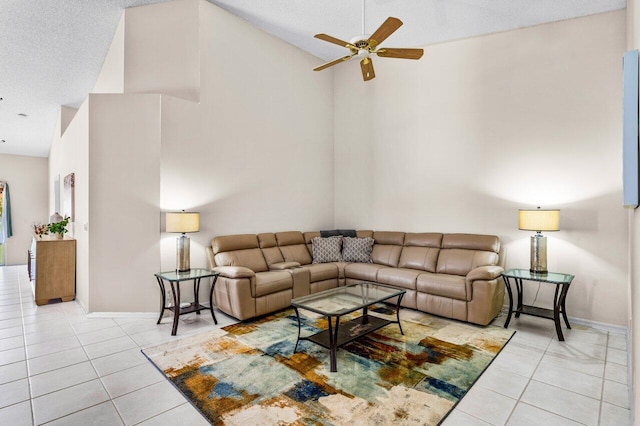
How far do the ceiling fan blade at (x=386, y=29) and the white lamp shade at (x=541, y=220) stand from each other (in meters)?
2.55

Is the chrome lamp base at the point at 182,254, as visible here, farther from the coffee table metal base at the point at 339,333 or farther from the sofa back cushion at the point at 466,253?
the sofa back cushion at the point at 466,253

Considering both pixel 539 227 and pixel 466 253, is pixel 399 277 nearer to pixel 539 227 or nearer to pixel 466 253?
pixel 466 253

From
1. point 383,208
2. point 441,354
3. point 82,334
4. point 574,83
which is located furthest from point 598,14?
point 82,334

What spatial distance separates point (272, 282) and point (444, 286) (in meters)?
2.10

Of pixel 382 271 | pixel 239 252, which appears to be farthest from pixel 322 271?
pixel 239 252

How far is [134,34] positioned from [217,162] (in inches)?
77.5

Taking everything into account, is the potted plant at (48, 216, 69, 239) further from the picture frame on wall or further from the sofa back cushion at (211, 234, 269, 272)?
the sofa back cushion at (211, 234, 269, 272)

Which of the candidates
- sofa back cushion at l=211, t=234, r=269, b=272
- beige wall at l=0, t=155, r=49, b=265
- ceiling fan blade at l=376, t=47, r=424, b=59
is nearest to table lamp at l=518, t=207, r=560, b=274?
ceiling fan blade at l=376, t=47, r=424, b=59

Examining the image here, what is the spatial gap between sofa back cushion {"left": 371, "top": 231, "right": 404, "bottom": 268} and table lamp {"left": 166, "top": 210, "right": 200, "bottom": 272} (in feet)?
9.16

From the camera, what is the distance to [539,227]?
11.8 ft

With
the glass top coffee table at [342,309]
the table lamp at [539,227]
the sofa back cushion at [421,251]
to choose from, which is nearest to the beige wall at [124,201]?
the glass top coffee table at [342,309]

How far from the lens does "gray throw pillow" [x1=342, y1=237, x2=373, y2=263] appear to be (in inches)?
204

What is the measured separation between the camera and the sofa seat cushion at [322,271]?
4562 millimetres

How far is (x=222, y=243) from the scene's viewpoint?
14.1 feet
